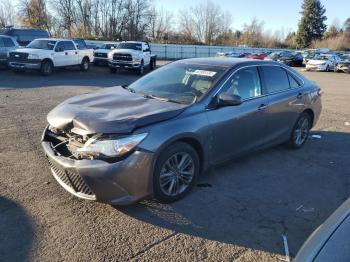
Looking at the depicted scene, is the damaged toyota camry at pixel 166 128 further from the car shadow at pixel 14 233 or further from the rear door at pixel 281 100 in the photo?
the car shadow at pixel 14 233

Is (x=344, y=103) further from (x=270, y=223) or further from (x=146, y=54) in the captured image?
(x=146, y=54)

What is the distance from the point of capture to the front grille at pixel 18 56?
18469 mm

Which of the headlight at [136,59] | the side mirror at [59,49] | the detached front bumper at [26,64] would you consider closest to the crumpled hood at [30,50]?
the detached front bumper at [26,64]

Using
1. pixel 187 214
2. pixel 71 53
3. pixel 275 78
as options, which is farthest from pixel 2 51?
pixel 187 214

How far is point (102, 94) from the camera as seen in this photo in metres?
5.14

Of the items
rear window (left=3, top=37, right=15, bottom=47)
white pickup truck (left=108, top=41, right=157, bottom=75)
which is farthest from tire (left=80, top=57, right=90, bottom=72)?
Result: rear window (left=3, top=37, right=15, bottom=47)

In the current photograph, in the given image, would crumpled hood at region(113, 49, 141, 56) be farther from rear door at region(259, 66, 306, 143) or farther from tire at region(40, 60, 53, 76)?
rear door at region(259, 66, 306, 143)

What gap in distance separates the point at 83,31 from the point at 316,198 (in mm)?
66173

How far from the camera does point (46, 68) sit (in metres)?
19.3

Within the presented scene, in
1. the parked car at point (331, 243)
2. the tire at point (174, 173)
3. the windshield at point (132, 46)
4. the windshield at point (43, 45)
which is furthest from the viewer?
the windshield at point (132, 46)

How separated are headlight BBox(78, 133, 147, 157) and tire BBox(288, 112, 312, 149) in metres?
3.67

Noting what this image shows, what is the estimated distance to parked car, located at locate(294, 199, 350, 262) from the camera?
2.14 metres

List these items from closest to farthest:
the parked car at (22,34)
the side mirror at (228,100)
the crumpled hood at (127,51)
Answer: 1. the side mirror at (228,100)
2. the crumpled hood at (127,51)
3. the parked car at (22,34)

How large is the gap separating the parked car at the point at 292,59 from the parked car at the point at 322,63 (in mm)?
5056
